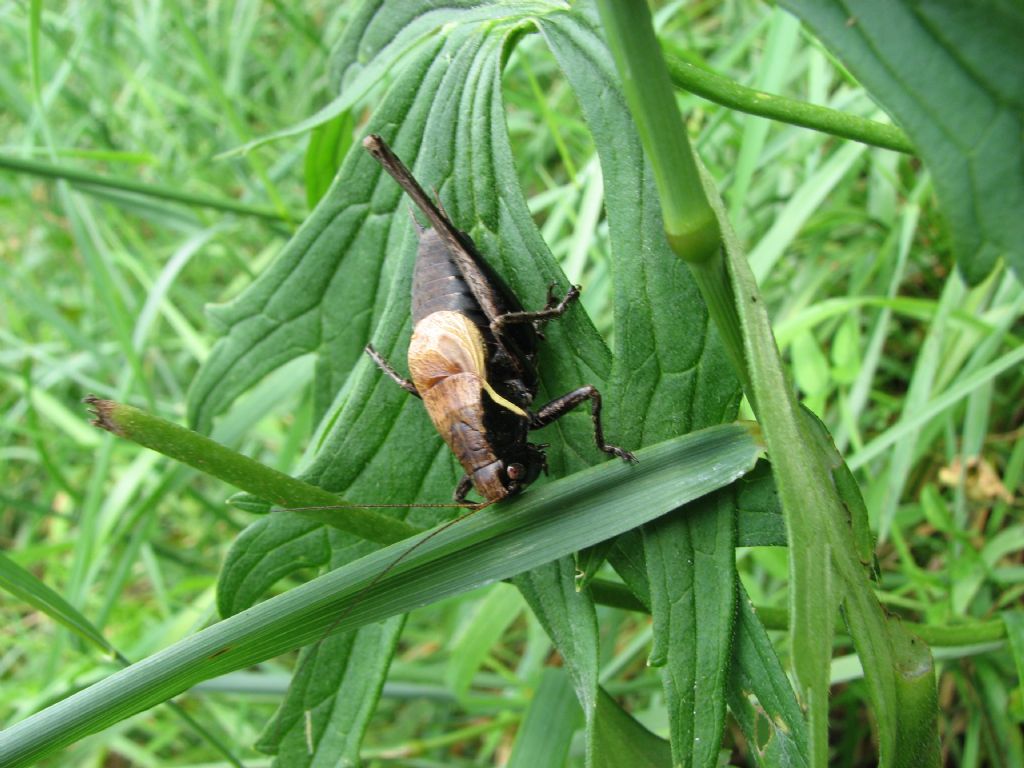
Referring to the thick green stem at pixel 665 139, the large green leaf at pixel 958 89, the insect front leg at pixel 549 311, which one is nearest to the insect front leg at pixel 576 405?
the insect front leg at pixel 549 311

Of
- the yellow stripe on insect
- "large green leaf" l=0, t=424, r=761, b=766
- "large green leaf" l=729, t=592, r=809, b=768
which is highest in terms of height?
the yellow stripe on insect

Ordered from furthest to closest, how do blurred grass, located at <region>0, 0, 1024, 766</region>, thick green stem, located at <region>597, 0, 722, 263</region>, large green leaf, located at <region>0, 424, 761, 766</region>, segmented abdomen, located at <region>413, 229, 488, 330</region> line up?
blurred grass, located at <region>0, 0, 1024, 766</region>
segmented abdomen, located at <region>413, 229, 488, 330</region>
large green leaf, located at <region>0, 424, 761, 766</region>
thick green stem, located at <region>597, 0, 722, 263</region>

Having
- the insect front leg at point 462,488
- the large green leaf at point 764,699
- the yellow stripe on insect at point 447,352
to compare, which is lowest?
the large green leaf at point 764,699

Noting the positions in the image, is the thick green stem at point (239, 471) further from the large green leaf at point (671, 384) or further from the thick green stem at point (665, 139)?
the thick green stem at point (665, 139)

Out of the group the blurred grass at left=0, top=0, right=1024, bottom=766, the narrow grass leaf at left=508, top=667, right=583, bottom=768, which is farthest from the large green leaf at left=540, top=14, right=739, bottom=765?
the blurred grass at left=0, top=0, right=1024, bottom=766

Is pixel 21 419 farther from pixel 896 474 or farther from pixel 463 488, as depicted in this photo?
pixel 896 474

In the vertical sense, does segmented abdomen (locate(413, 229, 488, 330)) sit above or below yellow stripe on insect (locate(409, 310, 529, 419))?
above

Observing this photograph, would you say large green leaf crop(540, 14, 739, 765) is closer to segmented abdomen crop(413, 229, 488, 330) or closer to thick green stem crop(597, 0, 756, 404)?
thick green stem crop(597, 0, 756, 404)
